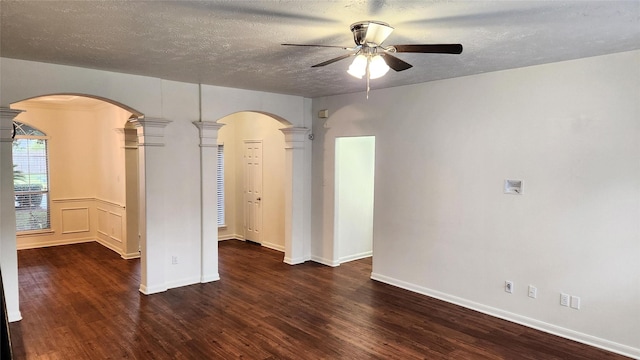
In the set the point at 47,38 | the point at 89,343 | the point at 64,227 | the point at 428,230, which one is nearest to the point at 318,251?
the point at 428,230

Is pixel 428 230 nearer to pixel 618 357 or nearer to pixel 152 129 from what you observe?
pixel 618 357

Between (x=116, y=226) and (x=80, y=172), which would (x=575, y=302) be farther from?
(x=80, y=172)

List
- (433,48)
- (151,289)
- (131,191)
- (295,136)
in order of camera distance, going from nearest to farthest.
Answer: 1. (433,48)
2. (151,289)
3. (295,136)
4. (131,191)

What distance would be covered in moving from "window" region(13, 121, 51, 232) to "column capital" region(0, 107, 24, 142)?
4.16 m

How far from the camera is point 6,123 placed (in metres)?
3.77

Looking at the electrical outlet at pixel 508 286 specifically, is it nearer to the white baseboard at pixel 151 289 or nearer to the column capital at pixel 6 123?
the white baseboard at pixel 151 289

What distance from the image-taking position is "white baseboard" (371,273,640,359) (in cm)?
348

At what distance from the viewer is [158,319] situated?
411 centimetres

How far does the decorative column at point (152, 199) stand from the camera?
4.73m

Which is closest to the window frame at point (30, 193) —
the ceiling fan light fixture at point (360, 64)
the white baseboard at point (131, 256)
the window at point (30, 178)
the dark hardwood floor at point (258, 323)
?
the window at point (30, 178)

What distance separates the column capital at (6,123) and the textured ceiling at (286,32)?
1.72 feet

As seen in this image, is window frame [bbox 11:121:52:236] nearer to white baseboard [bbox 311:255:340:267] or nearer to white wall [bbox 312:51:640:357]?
white baseboard [bbox 311:255:340:267]

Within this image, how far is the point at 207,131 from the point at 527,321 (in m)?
4.28

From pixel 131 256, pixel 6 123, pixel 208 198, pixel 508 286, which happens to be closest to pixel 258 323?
pixel 208 198
